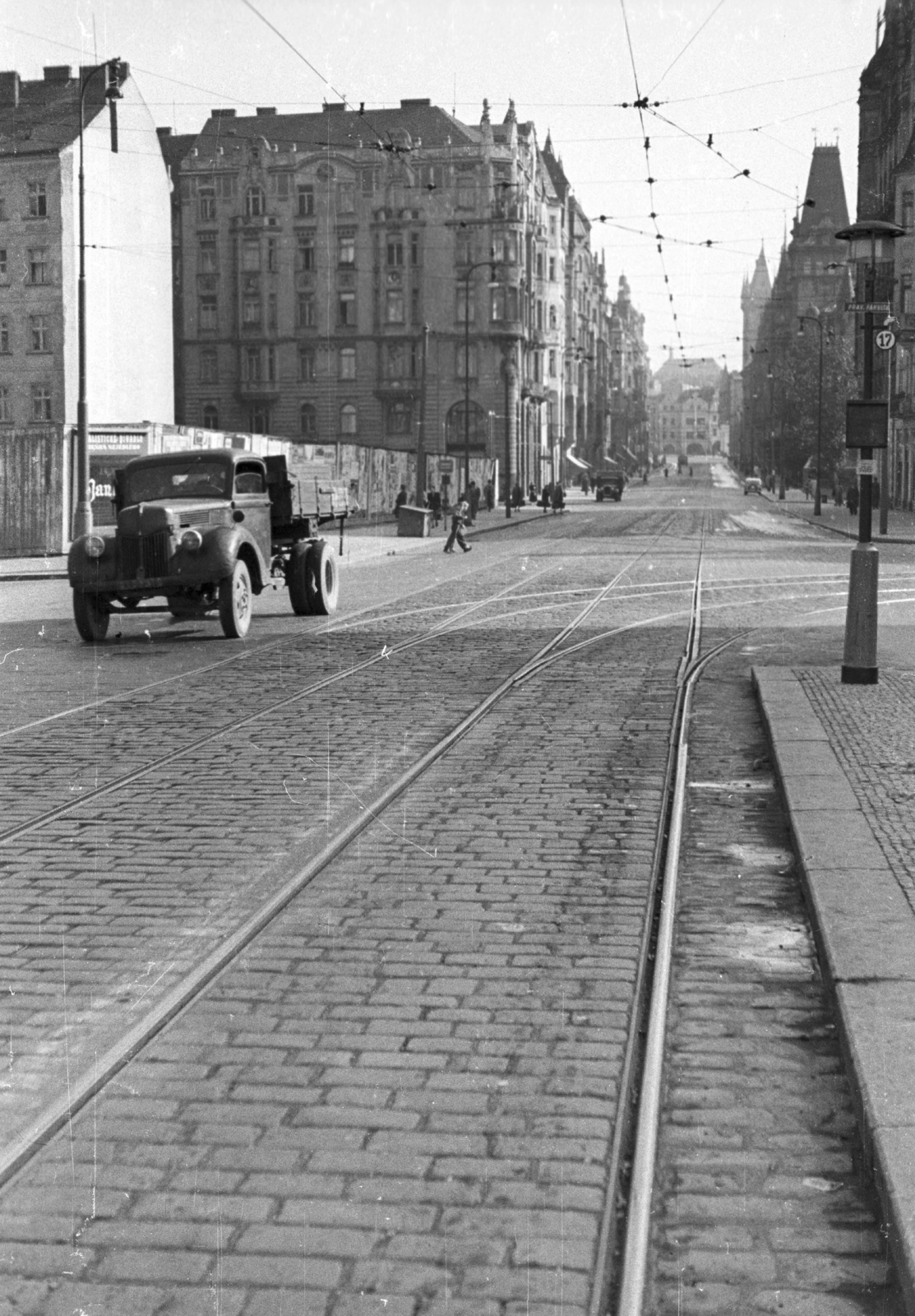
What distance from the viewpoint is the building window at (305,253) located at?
270ft

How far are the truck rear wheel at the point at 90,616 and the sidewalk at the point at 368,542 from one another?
472 inches

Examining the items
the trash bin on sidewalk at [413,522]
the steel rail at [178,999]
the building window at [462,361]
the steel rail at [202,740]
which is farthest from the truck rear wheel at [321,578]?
the building window at [462,361]

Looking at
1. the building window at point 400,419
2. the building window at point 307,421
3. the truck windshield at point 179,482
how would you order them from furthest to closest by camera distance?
the building window at point 307,421
the building window at point 400,419
the truck windshield at point 179,482

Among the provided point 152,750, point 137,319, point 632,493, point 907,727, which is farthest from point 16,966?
point 632,493

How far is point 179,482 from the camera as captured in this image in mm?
17609

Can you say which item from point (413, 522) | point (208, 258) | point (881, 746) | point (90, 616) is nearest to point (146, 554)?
point (90, 616)

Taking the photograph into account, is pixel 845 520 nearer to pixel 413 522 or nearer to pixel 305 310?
pixel 413 522

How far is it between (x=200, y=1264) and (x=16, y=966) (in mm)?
2322

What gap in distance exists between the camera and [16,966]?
5645 mm

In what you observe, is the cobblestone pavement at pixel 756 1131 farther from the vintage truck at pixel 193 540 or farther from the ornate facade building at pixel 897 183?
the ornate facade building at pixel 897 183

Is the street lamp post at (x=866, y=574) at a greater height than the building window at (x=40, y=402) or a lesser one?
lesser

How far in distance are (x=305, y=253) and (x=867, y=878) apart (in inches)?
3137

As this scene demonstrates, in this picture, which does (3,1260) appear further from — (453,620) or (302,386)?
(302,386)

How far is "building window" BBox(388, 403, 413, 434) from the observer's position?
82.5 metres
